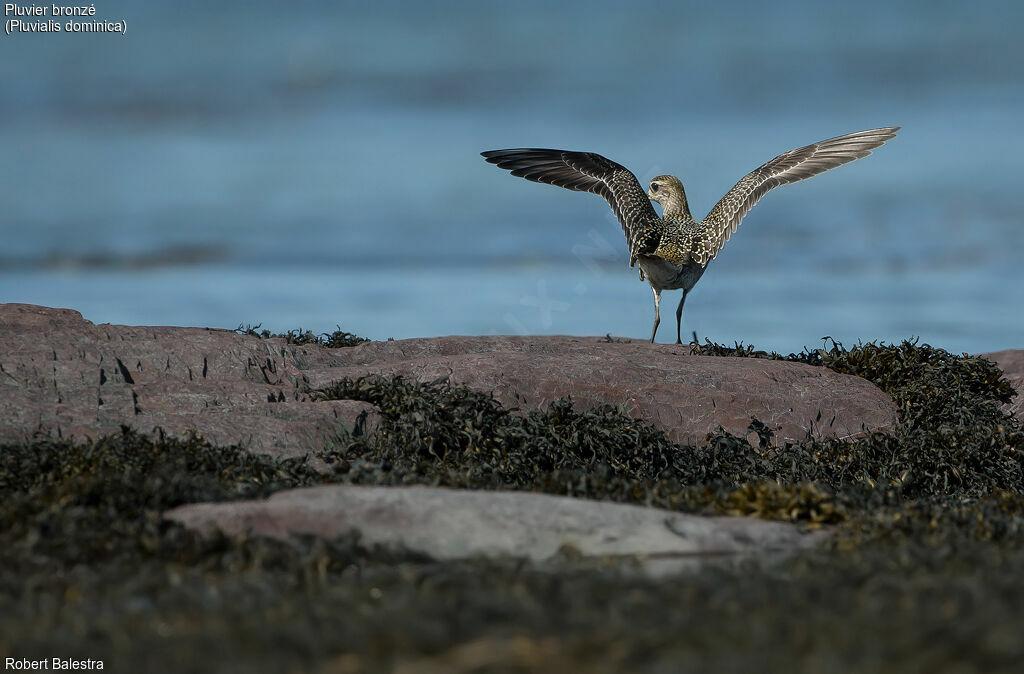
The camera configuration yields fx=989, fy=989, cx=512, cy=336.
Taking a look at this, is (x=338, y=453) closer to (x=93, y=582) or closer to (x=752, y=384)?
(x=93, y=582)

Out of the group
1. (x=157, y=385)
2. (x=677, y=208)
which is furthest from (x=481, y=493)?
(x=677, y=208)

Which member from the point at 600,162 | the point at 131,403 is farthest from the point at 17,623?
the point at 600,162

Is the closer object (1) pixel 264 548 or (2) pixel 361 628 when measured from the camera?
(2) pixel 361 628

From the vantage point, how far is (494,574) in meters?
4.25

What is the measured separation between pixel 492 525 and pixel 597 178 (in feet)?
34.6

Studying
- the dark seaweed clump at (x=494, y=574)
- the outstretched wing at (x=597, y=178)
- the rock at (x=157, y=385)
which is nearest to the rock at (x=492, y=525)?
the dark seaweed clump at (x=494, y=574)

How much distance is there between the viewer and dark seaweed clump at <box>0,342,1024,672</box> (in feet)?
9.87

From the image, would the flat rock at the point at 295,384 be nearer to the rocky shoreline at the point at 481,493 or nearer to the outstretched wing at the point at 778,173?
the rocky shoreline at the point at 481,493

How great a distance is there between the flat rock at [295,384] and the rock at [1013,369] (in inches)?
91.2

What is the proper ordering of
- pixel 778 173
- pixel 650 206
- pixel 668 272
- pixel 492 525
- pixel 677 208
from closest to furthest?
→ pixel 492 525 → pixel 668 272 → pixel 778 173 → pixel 650 206 → pixel 677 208

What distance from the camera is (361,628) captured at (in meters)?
3.23

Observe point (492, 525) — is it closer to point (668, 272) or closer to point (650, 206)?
point (668, 272)

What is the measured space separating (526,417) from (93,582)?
16.2ft

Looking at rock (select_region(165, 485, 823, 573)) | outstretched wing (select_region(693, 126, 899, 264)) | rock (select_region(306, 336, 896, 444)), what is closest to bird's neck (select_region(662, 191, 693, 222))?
outstretched wing (select_region(693, 126, 899, 264))
